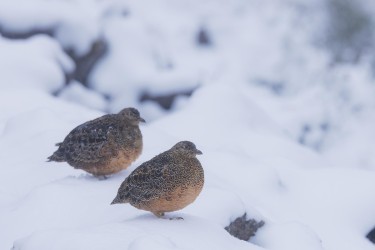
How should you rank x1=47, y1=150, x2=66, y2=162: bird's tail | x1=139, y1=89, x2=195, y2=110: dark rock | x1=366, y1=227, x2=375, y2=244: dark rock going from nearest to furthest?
x1=47, y1=150, x2=66, y2=162: bird's tail, x1=366, y1=227, x2=375, y2=244: dark rock, x1=139, y1=89, x2=195, y2=110: dark rock

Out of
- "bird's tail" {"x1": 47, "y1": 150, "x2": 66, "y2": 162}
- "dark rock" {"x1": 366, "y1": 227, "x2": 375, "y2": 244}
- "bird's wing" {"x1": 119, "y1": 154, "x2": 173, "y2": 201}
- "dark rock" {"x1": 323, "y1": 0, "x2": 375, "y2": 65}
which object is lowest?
"bird's wing" {"x1": 119, "y1": 154, "x2": 173, "y2": 201}

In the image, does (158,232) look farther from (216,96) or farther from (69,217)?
(216,96)

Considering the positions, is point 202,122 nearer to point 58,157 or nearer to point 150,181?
point 58,157

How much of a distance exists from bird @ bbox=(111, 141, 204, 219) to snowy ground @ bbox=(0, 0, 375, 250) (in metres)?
0.14

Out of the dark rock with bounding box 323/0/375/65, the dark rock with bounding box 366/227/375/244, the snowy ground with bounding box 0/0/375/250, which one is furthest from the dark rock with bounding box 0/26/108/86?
the dark rock with bounding box 366/227/375/244

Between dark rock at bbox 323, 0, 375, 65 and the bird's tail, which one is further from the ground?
dark rock at bbox 323, 0, 375, 65

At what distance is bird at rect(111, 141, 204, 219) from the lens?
15.7 ft

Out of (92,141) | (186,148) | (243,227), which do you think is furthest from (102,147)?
(243,227)

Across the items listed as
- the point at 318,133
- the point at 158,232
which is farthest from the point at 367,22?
the point at 158,232

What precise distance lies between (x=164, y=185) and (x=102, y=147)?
4.54 ft

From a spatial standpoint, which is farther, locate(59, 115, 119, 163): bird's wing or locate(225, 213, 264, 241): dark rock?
locate(59, 115, 119, 163): bird's wing

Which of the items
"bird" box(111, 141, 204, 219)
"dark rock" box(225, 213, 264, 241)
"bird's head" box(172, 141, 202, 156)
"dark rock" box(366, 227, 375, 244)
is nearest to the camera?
"bird" box(111, 141, 204, 219)

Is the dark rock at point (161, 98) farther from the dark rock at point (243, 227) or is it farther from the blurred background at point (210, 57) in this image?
the dark rock at point (243, 227)

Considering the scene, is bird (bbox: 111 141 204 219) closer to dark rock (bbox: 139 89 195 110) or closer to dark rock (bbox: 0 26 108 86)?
dark rock (bbox: 0 26 108 86)
